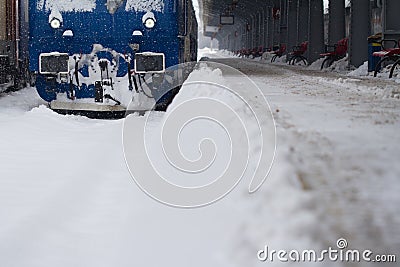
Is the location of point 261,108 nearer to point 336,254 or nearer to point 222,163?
point 222,163

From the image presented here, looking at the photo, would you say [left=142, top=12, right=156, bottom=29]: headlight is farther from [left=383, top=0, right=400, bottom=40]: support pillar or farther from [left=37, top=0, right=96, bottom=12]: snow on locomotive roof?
[left=383, top=0, right=400, bottom=40]: support pillar

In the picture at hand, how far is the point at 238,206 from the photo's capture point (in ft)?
8.38

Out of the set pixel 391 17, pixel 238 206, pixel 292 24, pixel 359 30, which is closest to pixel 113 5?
pixel 391 17

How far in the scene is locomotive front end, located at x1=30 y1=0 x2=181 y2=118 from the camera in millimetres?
9039

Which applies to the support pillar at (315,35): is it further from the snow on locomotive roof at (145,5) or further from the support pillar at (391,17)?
the snow on locomotive roof at (145,5)

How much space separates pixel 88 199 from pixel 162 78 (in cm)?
489

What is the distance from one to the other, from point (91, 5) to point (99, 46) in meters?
0.62

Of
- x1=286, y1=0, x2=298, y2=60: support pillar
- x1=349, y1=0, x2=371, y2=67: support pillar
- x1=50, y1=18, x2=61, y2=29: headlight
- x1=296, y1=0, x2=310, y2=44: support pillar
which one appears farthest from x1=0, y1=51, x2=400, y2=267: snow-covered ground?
x1=286, y1=0, x2=298, y2=60: support pillar

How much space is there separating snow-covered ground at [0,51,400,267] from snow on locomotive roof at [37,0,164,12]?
3.87 metres

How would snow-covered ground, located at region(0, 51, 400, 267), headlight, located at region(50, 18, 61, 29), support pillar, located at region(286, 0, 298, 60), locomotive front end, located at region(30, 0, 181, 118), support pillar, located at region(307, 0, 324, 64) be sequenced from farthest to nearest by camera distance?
support pillar, located at region(286, 0, 298, 60) < support pillar, located at region(307, 0, 324, 64) < headlight, located at region(50, 18, 61, 29) < locomotive front end, located at region(30, 0, 181, 118) < snow-covered ground, located at region(0, 51, 400, 267)

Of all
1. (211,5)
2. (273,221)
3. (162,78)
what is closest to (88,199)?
(273,221)

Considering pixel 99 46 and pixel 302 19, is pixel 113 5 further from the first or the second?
pixel 302 19

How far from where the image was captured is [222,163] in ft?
10.7

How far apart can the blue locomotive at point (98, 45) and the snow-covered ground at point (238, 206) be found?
3219 mm
